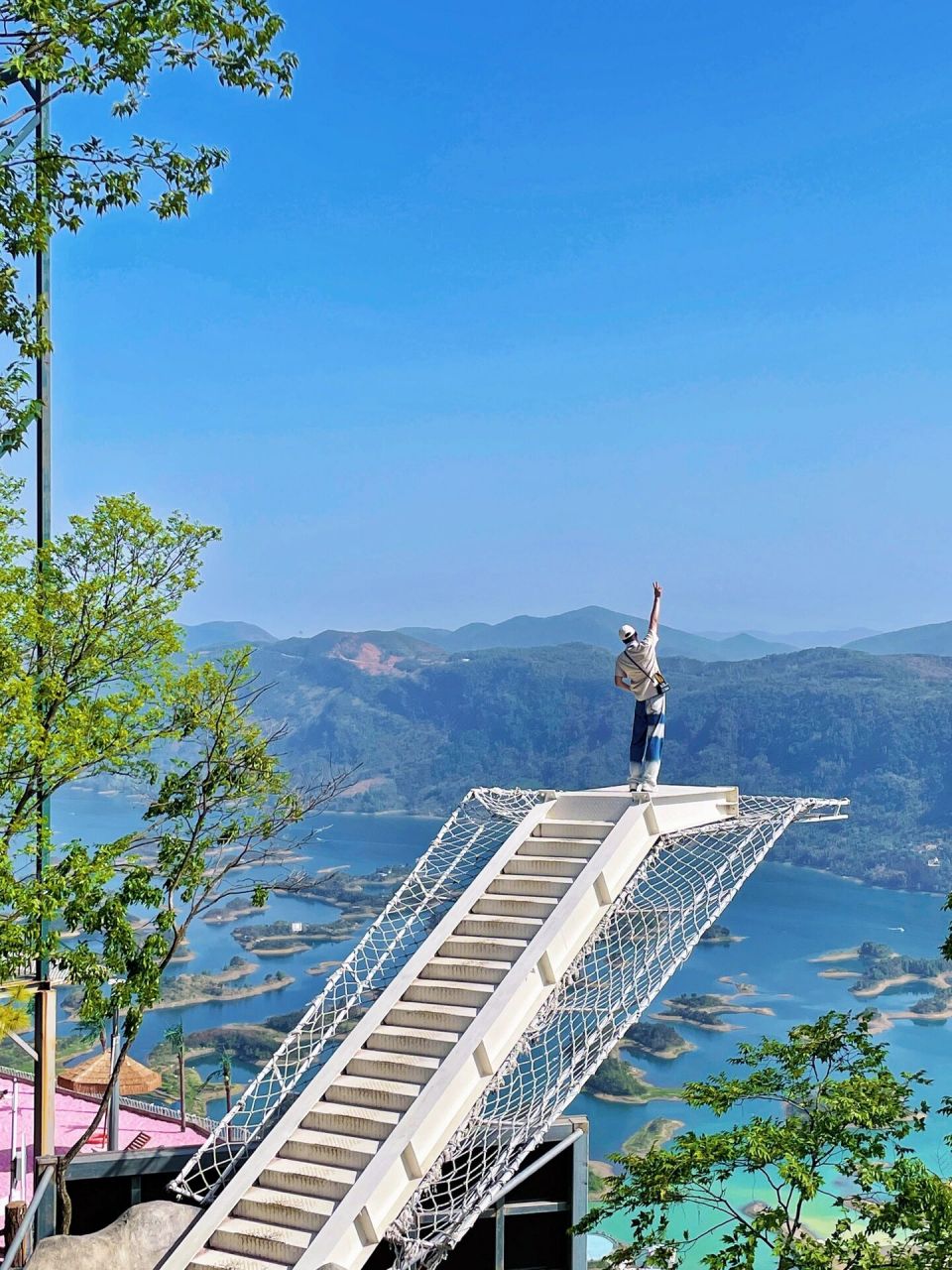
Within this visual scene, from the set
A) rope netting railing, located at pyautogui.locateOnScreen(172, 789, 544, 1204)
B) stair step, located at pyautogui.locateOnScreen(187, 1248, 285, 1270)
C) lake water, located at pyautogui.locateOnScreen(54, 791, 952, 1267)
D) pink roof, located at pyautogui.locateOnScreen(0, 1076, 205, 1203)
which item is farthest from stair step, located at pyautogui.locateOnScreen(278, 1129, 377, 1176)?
lake water, located at pyautogui.locateOnScreen(54, 791, 952, 1267)

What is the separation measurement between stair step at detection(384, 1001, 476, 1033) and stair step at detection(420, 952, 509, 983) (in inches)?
9.2

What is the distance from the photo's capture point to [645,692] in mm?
9422

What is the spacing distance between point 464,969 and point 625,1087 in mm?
50265

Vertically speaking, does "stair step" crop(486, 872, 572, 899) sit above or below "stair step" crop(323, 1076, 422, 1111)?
above

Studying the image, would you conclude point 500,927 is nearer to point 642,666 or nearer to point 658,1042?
point 642,666

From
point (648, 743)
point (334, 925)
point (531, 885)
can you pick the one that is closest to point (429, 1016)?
point (531, 885)

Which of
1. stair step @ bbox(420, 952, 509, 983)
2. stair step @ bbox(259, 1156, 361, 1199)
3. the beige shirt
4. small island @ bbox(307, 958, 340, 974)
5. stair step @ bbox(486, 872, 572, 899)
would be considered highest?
the beige shirt

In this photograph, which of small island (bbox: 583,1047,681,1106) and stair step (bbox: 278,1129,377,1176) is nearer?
stair step (bbox: 278,1129,377,1176)

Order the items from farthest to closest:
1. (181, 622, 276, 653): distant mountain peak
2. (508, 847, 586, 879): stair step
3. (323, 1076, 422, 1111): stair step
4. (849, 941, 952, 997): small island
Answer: (181, 622, 276, 653): distant mountain peak, (849, 941, 952, 997): small island, (508, 847, 586, 879): stair step, (323, 1076, 422, 1111): stair step

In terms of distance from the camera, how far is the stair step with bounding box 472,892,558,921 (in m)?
8.50

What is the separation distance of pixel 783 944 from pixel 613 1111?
25.2 metres

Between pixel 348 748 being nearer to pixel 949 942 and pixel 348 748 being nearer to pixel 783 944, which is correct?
pixel 783 944

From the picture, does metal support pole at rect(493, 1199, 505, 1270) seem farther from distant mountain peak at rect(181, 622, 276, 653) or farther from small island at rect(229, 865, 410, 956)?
distant mountain peak at rect(181, 622, 276, 653)

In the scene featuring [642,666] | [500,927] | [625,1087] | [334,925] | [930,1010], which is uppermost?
[642,666]
